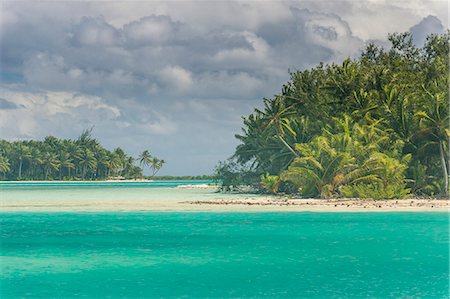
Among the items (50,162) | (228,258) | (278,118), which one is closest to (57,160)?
(50,162)

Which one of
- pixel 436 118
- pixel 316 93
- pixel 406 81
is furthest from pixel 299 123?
pixel 436 118

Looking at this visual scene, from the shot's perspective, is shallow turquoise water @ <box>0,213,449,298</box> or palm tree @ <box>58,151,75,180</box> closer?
shallow turquoise water @ <box>0,213,449,298</box>

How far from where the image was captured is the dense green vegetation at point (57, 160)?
151m

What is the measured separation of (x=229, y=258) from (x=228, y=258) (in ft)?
0.10

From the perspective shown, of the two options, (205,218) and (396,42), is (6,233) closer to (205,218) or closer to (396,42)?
(205,218)

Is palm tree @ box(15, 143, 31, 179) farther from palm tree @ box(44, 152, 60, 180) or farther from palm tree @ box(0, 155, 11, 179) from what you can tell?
palm tree @ box(44, 152, 60, 180)

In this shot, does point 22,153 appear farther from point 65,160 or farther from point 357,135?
point 357,135

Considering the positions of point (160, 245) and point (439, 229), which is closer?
point (160, 245)

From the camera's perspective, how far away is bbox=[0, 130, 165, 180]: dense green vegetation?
15088 cm

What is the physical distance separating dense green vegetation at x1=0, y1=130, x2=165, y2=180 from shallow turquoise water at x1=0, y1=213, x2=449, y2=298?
122m

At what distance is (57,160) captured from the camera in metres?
154

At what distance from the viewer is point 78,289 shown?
50.6 feet

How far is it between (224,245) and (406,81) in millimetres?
39035

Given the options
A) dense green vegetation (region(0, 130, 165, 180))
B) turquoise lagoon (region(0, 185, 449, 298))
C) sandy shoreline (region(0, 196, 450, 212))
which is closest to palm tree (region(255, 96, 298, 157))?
sandy shoreline (region(0, 196, 450, 212))
